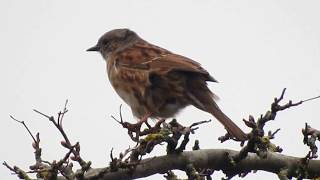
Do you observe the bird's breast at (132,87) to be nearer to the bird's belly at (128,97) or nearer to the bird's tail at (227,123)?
the bird's belly at (128,97)

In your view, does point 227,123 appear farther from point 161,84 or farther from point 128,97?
point 128,97

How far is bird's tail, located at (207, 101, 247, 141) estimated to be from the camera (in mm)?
4527

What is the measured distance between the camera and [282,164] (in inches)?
163

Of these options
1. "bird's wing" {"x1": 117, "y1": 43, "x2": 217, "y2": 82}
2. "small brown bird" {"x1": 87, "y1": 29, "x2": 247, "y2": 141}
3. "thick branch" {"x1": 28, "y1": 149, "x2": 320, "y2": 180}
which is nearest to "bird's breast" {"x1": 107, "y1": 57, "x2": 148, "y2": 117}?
"small brown bird" {"x1": 87, "y1": 29, "x2": 247, "y2": 141}

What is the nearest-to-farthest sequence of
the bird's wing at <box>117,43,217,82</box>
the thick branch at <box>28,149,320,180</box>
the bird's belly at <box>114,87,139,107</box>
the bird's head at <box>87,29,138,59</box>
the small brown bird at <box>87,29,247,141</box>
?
the thick branch at <box>28,149,320,180</box>, the small brown bird at <box>87,29,247,141</box>, the bird's wing at <box>117,43,217,82</box>, the bird's belly at <box>114,87,139,107</box>, the bird's head at <box>87,29,138,59</box>

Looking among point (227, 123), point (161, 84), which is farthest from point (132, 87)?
point (227, 123)

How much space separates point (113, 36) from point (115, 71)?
160 cm

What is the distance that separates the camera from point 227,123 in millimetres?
5059

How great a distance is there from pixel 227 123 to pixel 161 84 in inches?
45.2

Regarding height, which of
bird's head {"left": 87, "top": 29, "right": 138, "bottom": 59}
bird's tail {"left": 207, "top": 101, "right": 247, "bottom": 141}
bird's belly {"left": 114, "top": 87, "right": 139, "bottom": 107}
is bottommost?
bird's belly {"left": 114, "top": 87, "right": 139, "bottom": 107}

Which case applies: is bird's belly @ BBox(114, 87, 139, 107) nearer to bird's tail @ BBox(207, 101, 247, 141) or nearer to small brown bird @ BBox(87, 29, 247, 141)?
small brown bird @ BBox(87, 29, 247, 141)

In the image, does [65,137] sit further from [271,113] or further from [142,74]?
[142,74]

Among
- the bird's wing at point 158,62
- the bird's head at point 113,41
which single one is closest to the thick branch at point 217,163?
the bird's wing at point 158,62

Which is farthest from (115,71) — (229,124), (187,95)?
(229,124)
